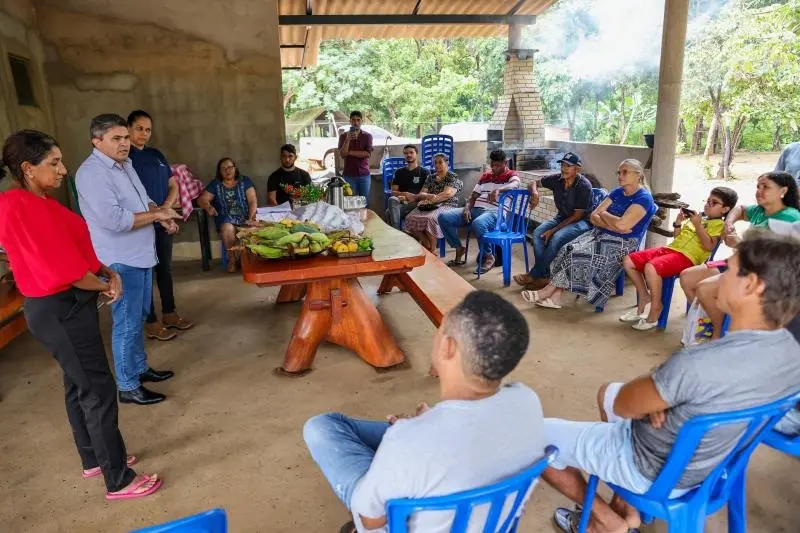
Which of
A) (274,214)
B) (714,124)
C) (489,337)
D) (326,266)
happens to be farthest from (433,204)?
(714,124)

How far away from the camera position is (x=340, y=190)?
13.0 ft

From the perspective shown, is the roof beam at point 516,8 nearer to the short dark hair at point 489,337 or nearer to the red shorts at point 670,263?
the red shorts at point 670,263

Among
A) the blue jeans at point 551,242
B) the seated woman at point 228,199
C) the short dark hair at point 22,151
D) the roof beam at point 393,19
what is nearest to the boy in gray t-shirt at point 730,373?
the short dark hair at point 22,151

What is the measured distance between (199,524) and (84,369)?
128 cm

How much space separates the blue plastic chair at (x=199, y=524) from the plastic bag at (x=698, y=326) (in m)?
2.81

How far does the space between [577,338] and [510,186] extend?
2.01 meters

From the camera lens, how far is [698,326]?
10.0ft

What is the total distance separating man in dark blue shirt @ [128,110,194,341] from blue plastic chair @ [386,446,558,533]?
2.44 meters

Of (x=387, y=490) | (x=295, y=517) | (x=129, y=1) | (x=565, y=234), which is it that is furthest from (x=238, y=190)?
(x=387, y=490)

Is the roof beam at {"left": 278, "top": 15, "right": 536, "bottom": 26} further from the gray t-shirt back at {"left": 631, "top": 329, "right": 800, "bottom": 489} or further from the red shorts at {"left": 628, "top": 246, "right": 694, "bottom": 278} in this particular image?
the gray t-shirt back at {"left": 631, "top": 329, "right": 800, "bottom": 489}

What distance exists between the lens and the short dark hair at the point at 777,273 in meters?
1.35

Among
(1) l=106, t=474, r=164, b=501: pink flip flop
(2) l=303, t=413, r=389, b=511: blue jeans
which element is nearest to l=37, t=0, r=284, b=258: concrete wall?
(1) l=106, t=474, r=164, b=501: pink flip flop

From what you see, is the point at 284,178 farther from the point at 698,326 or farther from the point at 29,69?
the point at 698,326

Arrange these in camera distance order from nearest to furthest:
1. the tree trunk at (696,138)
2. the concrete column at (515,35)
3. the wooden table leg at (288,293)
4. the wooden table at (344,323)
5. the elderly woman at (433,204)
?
the wooden table at (344,323)
the wooden table leg at (288,293)
the elderly woman at (433,204)
the concrete column at (515,35)
the tree trunk at (696,138)
